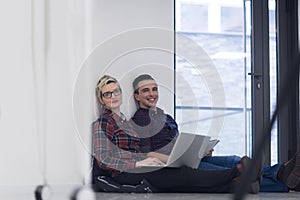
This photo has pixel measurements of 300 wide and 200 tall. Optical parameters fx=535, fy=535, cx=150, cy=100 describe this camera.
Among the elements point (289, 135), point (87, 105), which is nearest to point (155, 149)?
point (289, 135)

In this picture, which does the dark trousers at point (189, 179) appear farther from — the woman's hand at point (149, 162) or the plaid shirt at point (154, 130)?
the plaid shirt at point (154, 130)

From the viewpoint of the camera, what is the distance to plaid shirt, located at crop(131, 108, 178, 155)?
2.61m

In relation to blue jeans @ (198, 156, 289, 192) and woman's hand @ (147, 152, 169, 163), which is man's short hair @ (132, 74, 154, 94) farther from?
blue jeans @ (198, 156, 289, 192)

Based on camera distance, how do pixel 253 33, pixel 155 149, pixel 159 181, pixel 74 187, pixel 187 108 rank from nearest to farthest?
pixel 74 187 < pixel 159 181 < pixel 155 149 < pixel 187 108 < pixel 253 33

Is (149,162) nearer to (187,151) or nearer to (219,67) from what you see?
(187,151)

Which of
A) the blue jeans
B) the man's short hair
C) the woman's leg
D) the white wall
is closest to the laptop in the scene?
the blue jeans

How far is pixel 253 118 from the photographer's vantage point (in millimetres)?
3264

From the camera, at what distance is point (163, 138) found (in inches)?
105

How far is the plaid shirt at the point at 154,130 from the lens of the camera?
2.61 meters

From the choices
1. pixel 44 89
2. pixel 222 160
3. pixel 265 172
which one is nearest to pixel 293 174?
pixel 265 172

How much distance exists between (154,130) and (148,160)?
25 centimetres

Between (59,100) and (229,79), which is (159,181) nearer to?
(229,79)

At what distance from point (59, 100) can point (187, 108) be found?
2771mm

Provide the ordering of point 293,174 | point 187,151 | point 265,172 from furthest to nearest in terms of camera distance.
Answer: point 265,172 → point 293,174 → point 187,151
